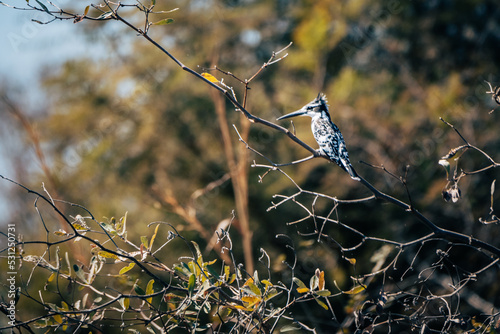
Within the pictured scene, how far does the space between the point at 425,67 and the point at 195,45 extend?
295 cm

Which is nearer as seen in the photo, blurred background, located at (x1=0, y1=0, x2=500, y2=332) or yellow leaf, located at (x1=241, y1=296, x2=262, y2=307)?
yellow leaf, located at (x1=241, y1=296, x2=262, y2=307)

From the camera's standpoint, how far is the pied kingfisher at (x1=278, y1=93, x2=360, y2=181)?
6.98ft

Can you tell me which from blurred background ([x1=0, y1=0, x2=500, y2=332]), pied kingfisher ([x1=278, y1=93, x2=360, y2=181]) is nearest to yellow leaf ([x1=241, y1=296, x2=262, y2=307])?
pied kingfisher ([x1=278, y1=93, x2=360, y2=181])

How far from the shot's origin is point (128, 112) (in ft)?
16.9

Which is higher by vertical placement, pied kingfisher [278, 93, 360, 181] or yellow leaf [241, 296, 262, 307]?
pied kingfisher [278, 93, 360, 181]

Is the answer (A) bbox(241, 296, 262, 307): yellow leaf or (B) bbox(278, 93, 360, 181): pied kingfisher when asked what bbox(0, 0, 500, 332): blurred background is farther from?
(A) bbox(241, 296, 262, 307): yellow leaf

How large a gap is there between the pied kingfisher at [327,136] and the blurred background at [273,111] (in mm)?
1831

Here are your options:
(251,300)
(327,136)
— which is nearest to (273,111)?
(327,136)

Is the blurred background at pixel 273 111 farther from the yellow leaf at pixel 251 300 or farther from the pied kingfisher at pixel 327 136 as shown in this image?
the yellow leaf at pixel 251 300

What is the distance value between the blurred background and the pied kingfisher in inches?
72.1

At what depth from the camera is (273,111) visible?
201 inches

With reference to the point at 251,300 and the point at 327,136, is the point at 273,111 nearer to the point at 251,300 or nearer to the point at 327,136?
the point at 327,136

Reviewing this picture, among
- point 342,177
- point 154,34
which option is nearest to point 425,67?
point 342,177

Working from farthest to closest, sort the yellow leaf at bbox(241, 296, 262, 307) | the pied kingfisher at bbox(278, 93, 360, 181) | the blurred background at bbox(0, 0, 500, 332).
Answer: the blurred background at bbox(0, 0, 500, 332)
the pied kingfisher at bbox(278, 93, 360, 181)
the yellow leaf at bbox(241, 296, 262, 307)
